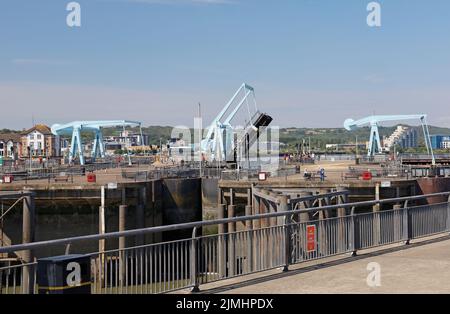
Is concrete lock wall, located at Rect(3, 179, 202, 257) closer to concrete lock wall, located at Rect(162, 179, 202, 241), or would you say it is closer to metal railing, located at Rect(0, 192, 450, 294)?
concrete lock wall, located at Rect(162, 179, 202, 241)

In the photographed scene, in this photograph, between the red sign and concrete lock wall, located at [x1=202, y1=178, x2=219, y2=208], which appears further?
concrete lock wall, located at [x1=202, y1=178, x2=219, y2=208]

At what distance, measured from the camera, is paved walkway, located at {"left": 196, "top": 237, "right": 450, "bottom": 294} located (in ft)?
34.0

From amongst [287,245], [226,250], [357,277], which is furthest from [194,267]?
[357,277]

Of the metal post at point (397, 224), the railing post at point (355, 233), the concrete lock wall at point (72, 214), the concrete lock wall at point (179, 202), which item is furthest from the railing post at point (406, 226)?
the concrete lock wall at point (179, 202)

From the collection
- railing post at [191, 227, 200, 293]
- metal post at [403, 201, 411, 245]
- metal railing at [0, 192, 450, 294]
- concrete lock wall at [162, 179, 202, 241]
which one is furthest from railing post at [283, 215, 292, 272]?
concrete lock wall at [162, 179, 202, 241]

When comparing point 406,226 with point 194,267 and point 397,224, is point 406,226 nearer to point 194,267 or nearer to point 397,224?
point 397,224

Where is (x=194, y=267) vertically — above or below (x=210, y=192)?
above

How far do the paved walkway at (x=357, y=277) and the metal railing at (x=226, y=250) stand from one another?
31 centimetres

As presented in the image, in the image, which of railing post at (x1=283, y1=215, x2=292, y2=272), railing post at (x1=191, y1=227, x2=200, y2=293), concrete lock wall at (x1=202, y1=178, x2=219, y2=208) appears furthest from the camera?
concrete lock wall at (x1=202, y1=178, x2=219, y2=208)

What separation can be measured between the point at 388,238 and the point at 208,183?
31620 mm

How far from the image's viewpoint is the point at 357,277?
11.3 meters

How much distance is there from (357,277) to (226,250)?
9.42ft

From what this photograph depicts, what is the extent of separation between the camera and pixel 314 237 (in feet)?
43.0

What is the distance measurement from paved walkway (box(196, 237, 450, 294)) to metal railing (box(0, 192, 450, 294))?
0.31m
